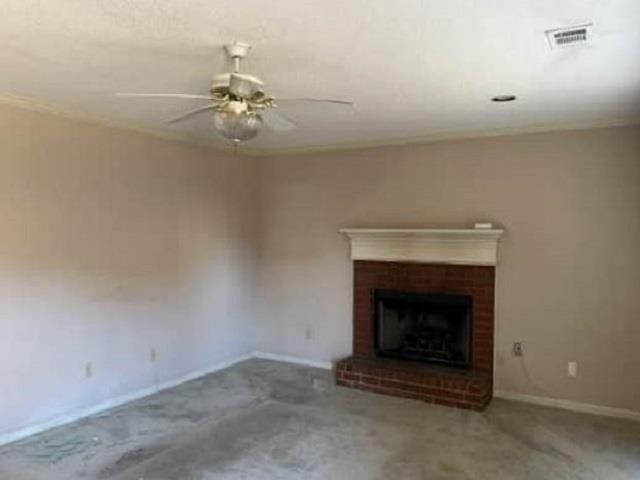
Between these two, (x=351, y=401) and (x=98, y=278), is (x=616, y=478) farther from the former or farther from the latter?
(x=98, y=278)

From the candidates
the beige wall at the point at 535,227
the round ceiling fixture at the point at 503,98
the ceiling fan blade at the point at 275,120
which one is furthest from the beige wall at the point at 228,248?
the ceiling fan blade at the point at 275,120

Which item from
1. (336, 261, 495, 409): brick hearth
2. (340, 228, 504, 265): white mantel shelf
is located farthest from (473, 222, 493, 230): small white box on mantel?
(336, 261, 495, 409): brick hearth

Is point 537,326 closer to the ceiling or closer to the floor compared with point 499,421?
closer to the ceiling

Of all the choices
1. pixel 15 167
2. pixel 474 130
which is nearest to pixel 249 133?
pixel 15 167

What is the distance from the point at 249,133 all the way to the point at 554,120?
298 cm

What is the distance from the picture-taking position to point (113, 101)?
3822mm

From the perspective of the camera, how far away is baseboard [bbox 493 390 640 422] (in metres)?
4.28

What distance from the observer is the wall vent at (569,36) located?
7.85 ft

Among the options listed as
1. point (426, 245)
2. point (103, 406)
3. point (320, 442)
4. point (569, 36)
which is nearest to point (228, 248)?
point (103, 406)

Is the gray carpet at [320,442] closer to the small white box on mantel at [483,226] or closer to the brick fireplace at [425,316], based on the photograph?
the brick fireplace at [425,316]

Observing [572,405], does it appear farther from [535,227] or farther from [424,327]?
[535,227]

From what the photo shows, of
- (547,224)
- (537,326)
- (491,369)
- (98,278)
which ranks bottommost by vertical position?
(491,369)

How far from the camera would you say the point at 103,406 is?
14.5 feet

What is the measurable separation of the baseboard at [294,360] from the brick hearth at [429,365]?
464 millimetres
